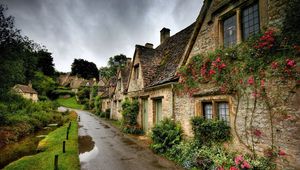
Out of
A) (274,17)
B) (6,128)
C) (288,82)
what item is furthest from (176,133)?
(6,128)

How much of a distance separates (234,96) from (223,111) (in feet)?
3.29

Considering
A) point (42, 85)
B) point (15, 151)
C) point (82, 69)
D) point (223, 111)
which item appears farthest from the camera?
point (82, 69)

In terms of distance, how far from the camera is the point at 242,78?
5.84 metres

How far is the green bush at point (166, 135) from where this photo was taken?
8492 mm

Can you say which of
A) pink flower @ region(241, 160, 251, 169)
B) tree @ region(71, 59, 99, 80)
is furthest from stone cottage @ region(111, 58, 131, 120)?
tree @ region(71, 59, 99, 80)

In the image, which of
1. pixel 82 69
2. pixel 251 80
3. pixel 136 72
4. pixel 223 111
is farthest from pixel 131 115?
pixel 82 69

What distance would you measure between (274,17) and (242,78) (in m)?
2.12

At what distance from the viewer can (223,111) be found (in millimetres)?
6961

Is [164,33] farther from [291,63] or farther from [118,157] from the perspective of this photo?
[291,63]

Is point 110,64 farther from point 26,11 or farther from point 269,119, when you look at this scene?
point 269,119

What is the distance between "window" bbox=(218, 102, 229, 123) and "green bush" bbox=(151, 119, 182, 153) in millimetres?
2486

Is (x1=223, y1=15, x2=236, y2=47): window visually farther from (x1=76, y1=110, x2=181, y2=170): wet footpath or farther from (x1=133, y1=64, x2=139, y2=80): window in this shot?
(x1=133, y1=64, x2=139, y2=80): window

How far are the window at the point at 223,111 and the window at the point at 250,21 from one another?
277 cm

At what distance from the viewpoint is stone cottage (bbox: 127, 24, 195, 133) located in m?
10.3
